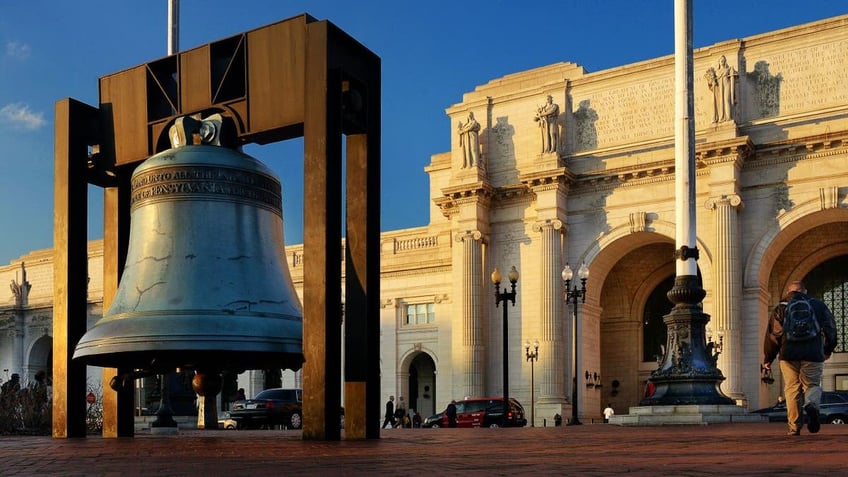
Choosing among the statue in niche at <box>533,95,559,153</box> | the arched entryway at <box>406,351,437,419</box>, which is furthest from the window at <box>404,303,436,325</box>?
the statue in niche at <box>533,95,559,153</box>

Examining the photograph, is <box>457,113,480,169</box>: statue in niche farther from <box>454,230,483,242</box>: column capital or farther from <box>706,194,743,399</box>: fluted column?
<box>706,194,743,399</box>: fluted column

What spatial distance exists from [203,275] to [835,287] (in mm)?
42380

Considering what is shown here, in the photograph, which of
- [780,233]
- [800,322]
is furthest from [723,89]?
[800,322]

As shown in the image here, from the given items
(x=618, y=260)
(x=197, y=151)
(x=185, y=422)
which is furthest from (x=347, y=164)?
(x=618, y=260)

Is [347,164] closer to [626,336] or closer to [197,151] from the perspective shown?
[197,151]

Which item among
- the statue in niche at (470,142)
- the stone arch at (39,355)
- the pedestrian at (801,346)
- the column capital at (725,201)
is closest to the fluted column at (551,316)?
the statue in niche at (470,142)

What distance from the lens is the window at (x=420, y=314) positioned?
2096 inches

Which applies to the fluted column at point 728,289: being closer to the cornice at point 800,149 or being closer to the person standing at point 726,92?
the cornice at point 800,149

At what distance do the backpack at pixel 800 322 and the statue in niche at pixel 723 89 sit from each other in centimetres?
3154

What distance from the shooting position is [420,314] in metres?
53.7

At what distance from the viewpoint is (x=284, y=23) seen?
10164 mm

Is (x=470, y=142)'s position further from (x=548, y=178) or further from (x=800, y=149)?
(x=800, y=149)

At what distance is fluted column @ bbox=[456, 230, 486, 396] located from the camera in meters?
47.5

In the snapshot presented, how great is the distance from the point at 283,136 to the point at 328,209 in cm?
133
